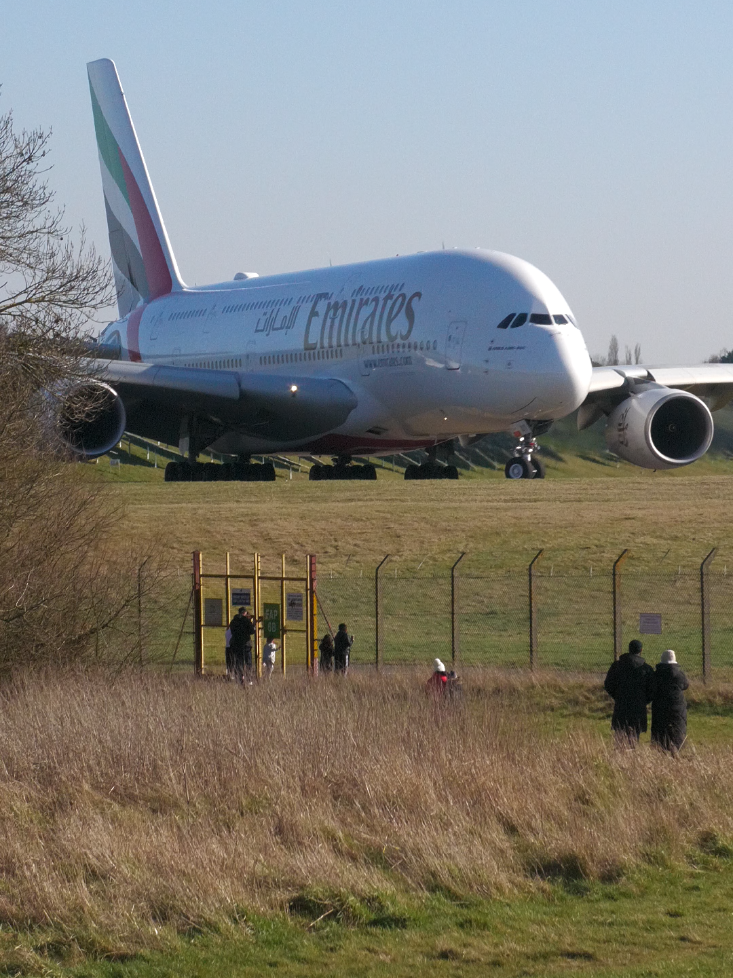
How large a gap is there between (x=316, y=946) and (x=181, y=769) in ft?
12.2

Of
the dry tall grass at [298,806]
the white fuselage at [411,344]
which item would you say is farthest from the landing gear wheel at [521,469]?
the dry tall grass at [298,806]

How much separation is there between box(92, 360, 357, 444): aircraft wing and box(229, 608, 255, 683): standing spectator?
52.6 ft

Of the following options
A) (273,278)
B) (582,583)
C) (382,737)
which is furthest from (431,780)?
(273,278)

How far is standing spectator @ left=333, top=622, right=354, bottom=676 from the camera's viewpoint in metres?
17.7

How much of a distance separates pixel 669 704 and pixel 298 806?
345cm

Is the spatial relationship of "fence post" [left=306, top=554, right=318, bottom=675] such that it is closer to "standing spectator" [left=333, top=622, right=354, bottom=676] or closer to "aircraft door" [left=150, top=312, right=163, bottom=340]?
"standing spectator" [left=333, top=622, right=354, bottom=676]

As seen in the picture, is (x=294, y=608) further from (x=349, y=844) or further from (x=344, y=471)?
(x=344, y=471)

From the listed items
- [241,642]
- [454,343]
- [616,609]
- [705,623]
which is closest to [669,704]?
[705,623]

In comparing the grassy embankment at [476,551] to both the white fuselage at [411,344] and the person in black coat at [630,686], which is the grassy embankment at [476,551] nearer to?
the white fuselage at [411,344]

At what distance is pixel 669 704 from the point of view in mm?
12609

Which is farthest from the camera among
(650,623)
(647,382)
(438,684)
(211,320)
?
(211,320)

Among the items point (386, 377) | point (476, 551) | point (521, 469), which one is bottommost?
point (476, 551)

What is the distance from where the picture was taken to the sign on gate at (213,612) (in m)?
19.1

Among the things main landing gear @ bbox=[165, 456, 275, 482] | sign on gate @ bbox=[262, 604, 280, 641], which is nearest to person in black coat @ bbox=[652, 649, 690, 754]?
sign on gate @ bbox=[262, 604, 280, 641]
